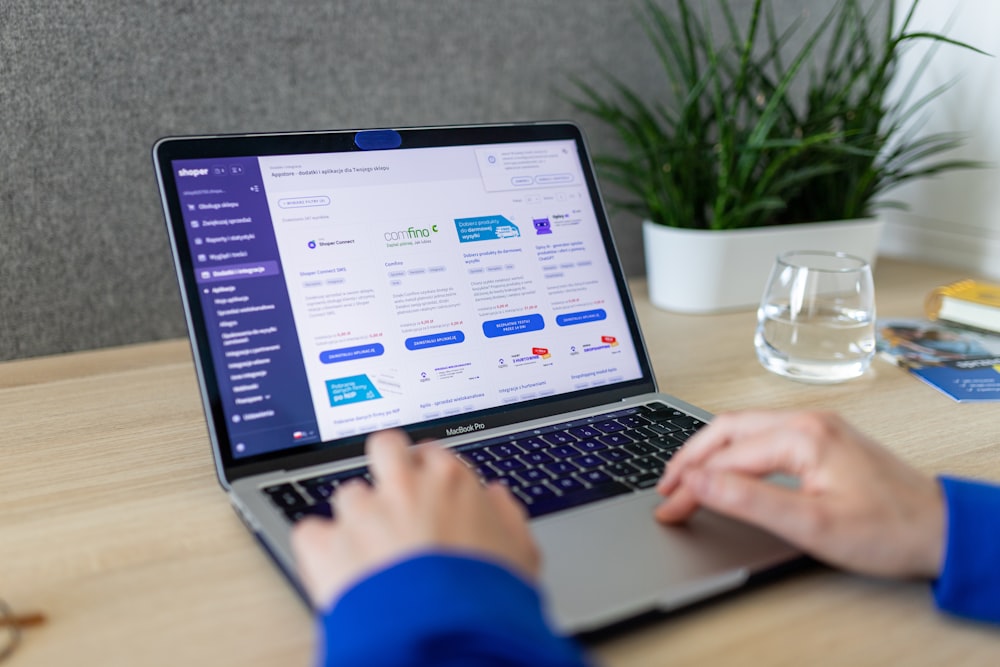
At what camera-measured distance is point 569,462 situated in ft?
1.74

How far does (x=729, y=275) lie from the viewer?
911 millimetres

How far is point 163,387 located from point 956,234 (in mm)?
994

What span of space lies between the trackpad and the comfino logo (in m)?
0.23

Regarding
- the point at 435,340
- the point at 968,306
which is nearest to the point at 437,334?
the point at 435,340

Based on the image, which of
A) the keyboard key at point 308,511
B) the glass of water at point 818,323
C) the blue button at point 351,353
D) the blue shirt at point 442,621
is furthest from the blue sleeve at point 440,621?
the glass of water at point 818,323

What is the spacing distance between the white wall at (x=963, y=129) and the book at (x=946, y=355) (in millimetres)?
293

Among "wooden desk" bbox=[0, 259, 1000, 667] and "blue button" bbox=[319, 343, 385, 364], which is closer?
"wooden desk" bbox=[0, 259, 1000, 667]

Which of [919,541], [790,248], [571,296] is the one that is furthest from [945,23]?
[919,541]

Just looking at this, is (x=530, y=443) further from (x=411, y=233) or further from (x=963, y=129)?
(x=963, y=129)

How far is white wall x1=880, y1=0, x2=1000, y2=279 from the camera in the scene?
106 cm

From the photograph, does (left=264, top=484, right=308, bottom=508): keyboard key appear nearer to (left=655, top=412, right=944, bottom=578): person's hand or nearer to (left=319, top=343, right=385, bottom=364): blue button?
(left=319, top=343, right=385, bottom=364): blue button

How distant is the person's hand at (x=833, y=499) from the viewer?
0.42m

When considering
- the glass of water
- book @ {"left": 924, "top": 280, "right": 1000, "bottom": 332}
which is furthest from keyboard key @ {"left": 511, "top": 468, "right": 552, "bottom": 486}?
book @ {"left": 924, "top": 280, "right": 1000, "bottom": 332}

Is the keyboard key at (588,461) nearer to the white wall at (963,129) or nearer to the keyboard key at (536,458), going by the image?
the keyboard key at (536,458)
